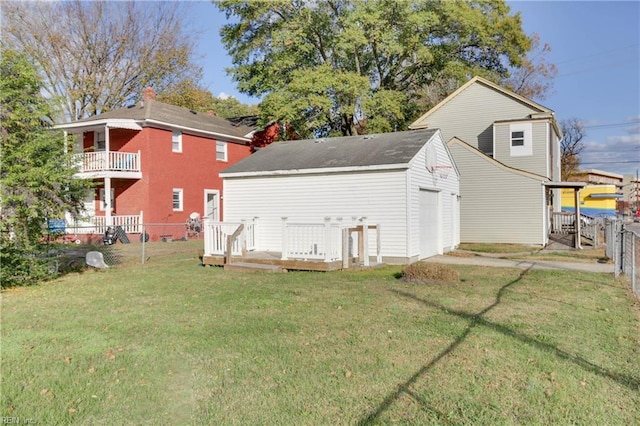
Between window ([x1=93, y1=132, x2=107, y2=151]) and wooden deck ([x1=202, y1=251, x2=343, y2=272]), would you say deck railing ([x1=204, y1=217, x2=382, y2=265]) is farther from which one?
window ([x1=93, y1=132, x2=107, y2=151])

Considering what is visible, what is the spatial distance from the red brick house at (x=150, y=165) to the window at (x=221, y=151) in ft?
0.48

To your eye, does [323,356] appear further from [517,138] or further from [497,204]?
[517,138]

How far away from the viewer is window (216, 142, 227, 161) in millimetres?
27000

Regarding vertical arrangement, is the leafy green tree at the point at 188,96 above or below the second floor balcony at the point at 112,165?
above

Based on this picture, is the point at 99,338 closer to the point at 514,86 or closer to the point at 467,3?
the point at 467,3

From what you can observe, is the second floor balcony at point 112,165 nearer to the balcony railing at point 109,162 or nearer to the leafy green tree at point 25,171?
the balcony railing at point 109,162

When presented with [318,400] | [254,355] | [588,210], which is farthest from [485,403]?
[588,210]

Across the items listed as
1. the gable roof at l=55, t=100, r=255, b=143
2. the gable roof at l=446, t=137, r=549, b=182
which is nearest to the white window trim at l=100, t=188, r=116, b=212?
the gable roof at l=55, t=100, r=255, b=143

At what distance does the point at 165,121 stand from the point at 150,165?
2335mm

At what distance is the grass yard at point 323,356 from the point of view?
3818 mm

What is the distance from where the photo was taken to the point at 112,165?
22.1 m

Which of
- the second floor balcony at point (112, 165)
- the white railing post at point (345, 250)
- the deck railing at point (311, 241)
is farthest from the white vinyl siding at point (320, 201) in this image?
the second floor balcony at point (112, 165)

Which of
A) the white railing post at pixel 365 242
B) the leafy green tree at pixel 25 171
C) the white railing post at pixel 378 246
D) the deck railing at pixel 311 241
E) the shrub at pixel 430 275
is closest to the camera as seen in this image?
the leafy green tree at pixel 25 171

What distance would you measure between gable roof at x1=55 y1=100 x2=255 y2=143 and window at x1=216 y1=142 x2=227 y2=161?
586mm
